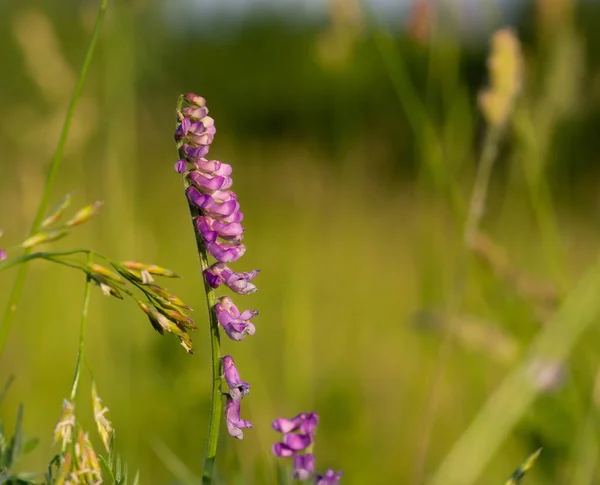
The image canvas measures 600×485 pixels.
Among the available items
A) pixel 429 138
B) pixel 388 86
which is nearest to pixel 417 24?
pixel 429 138

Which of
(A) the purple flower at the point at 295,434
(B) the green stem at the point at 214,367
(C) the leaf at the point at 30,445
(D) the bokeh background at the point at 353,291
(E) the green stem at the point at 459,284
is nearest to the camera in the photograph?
(B) the green stem at the point at 214,367

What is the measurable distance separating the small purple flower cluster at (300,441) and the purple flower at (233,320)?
0.38 ft

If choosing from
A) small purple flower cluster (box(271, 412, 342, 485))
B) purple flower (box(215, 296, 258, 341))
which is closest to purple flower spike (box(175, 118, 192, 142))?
purple flower (box(215, 296, 258, 341))

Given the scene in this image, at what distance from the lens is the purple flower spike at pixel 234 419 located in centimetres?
64

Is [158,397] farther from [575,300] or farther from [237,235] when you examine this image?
[237,235]

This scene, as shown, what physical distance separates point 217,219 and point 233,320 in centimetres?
7

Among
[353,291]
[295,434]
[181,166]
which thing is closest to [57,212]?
[181,166]

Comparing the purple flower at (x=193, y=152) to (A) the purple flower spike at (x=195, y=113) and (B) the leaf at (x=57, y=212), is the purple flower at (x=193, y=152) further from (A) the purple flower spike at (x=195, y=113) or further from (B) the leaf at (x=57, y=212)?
(B) the leaf at (x=57, y=212)

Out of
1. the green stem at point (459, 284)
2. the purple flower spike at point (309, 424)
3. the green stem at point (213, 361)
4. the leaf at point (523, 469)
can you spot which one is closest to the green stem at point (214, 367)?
the green stem at point (213, 361)

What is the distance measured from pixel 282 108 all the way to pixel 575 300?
29.8 feet

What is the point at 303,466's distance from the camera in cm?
76

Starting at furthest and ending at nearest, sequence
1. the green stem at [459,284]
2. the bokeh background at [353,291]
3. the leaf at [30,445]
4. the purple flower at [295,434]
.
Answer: the bokeh background at [353,291], the green stem at [459,284], the leaf at [30,445], the purple flower at [295,434]

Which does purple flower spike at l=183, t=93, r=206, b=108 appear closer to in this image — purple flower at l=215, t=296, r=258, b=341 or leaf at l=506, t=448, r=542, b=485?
purple flower at l=215, t=296, r=258, b=341

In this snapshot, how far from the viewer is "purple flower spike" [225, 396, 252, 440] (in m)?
0.64
